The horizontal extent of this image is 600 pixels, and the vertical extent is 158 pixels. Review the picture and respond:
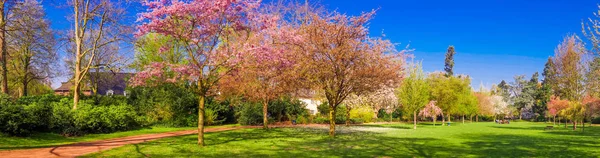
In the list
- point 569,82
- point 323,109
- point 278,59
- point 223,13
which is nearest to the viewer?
A: point 223,13

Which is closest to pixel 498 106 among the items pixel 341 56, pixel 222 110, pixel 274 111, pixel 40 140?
pixel 274 111

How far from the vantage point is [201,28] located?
1512 centimetres

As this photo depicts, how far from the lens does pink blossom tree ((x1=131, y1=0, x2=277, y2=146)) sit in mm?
14438

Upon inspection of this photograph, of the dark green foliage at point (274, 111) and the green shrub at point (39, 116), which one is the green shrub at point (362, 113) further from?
the green shrub at point (39, 116)

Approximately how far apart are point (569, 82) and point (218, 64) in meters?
38.5

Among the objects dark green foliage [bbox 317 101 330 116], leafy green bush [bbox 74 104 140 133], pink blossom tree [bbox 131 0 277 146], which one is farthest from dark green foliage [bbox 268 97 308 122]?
pink blossom tree [bbox 131 0 277 146]

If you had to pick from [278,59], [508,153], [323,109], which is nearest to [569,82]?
[323,109]

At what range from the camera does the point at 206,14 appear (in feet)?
47.7

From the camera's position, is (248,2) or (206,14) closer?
(206,14)

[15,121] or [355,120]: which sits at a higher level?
[15,121]

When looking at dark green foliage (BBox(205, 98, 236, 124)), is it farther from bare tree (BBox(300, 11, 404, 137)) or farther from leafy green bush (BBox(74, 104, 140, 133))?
bare tree (BBox(300, 11, 404, 137))

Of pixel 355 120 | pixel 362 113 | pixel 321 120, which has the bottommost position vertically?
pixel 355 120

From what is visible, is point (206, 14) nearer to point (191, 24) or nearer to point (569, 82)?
point (191, 24)

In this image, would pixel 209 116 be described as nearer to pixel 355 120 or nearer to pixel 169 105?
pixel 169 105
